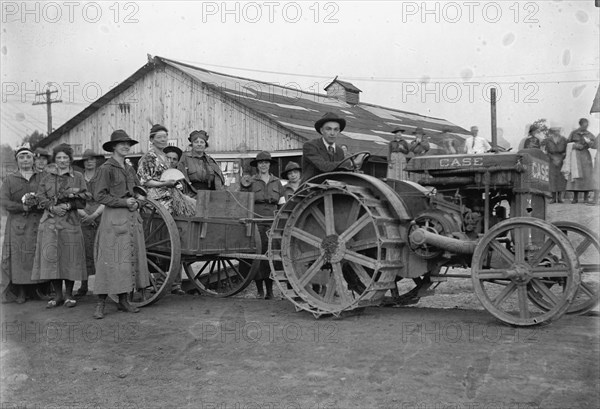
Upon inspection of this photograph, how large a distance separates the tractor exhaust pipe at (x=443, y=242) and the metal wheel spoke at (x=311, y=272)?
946 mm

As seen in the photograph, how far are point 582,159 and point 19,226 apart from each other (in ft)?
35.8

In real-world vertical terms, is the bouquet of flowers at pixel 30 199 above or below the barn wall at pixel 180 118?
below

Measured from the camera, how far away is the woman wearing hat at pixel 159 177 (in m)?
7.70

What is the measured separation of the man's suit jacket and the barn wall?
1146cm

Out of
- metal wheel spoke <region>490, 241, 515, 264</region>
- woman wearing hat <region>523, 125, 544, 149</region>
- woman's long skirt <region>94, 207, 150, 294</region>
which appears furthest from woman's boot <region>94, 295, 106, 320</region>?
woman wearing hat <region>523, 125, 544, 149</region>

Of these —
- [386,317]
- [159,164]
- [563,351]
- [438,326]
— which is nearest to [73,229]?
[159,164]

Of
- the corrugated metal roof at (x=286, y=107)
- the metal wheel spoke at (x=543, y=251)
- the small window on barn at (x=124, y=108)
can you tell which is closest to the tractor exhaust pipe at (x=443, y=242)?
the metal wheel spoke at (x=543, y=251)

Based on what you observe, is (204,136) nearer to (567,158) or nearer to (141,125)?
(567,158)

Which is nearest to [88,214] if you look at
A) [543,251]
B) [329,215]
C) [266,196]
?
[266,196]

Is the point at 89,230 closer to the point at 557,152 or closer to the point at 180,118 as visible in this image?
the point at 557,152

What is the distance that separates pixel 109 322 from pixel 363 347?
2831 mm

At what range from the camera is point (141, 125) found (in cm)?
2100

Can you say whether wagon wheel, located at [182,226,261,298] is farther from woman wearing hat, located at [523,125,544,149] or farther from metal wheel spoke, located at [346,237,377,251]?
woman wearing hat, located at [523,125,544,149]

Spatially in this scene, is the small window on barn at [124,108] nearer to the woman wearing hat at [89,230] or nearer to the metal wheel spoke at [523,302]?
the woman wearing hat at [89,230]
